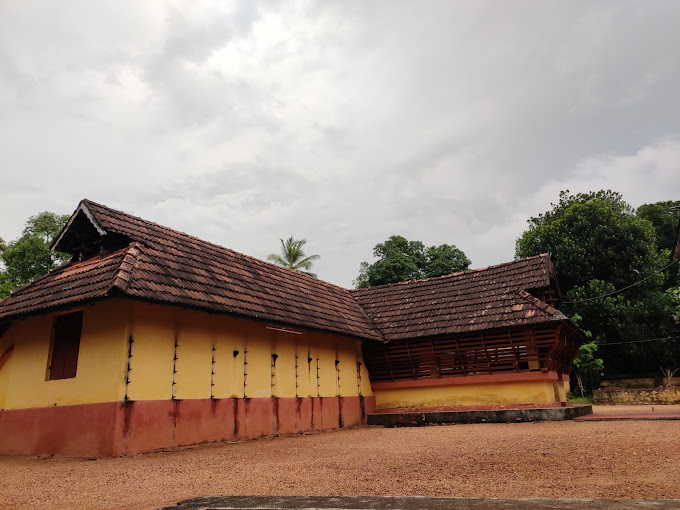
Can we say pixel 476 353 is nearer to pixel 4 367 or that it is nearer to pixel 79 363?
pixel 79 363

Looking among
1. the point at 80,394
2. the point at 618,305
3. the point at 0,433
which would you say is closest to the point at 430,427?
the point at 80,394

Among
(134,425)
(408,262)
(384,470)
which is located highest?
(408,262)

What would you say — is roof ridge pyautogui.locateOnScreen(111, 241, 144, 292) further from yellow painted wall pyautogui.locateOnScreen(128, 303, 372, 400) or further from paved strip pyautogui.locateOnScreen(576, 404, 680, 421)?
paved strip pyautogui.locateOnScreen(576, 404, 680, 421)

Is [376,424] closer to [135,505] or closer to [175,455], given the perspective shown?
[175,455]

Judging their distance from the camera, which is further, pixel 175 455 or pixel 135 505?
pixel 175 455

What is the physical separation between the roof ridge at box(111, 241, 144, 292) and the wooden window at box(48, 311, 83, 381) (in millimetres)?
1493

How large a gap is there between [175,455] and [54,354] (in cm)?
360

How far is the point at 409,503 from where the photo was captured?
357cm

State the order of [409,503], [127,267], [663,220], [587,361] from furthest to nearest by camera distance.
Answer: [663,220] < [587,361] < [127,267] < [409,503]

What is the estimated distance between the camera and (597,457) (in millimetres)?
5883

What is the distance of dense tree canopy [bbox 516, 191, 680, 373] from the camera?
24.5 meters

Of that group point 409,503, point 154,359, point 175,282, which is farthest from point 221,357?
point 409,503

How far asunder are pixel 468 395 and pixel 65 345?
10503 mm

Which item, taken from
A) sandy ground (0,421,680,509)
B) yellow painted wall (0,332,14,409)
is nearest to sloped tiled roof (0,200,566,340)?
yellow painted wall (0,332,14,409)
